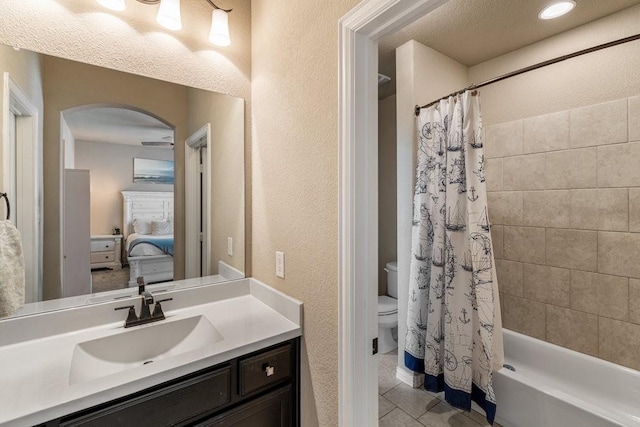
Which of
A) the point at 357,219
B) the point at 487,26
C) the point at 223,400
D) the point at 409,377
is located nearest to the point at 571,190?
the point at 487,26

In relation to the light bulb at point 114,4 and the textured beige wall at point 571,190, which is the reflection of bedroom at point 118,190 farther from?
the textured beige wall at point 571,190

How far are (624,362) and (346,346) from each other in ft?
6.33

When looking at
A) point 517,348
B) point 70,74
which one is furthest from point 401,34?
point 517,348

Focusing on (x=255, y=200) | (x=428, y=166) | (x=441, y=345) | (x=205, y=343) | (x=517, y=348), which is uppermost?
(x=428, y=166)

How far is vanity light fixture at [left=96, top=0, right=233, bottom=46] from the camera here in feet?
3.94

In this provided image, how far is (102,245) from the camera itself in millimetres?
1311

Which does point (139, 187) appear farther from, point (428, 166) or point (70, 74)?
point (428, 166)

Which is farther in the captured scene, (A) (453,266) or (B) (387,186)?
(B) (387,186)

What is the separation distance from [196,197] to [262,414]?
1095 millimetres

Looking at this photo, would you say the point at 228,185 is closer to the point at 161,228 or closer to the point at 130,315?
the point at 161,228

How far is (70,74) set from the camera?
46.9 inches

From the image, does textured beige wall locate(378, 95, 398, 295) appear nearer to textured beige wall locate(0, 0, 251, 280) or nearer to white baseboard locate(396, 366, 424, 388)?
white baseboard locate(396, 366, 424, 388)

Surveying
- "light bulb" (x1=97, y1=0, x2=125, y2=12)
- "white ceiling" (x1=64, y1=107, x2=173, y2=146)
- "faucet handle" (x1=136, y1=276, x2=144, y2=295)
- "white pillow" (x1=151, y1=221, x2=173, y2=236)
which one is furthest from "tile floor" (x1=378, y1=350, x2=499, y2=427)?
"light bulb" (x1=97, y1=0, x2=125, y2=12)

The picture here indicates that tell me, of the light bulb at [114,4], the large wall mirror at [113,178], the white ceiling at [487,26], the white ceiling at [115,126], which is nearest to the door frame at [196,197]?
the large wall mirror at [113,178]
